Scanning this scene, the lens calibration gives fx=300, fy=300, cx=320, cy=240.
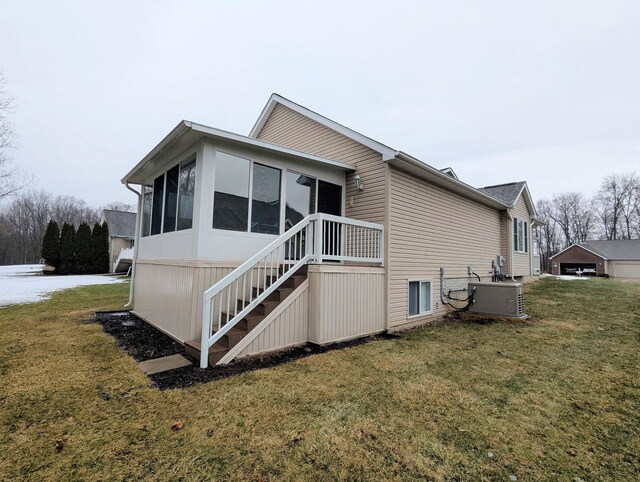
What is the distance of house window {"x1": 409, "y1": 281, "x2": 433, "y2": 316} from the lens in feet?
24.3

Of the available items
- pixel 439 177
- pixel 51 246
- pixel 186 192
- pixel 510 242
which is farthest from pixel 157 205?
pixel 51 246

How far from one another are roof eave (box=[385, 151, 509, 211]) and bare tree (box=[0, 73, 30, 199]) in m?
22.1

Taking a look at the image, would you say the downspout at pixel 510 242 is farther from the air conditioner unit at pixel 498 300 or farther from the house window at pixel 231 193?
the house window at pixel 231 193

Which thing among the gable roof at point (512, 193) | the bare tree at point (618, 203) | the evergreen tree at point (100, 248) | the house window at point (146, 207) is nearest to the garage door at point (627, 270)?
the bare tree at point (618, 203)

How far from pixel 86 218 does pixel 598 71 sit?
5229cm

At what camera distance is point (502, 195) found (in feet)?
43.2

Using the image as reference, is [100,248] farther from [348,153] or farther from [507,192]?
[507,192]

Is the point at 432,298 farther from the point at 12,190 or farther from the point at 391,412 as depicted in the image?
the point at 12,190

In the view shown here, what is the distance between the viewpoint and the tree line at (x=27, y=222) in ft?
122

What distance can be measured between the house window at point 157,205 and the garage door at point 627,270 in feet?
156

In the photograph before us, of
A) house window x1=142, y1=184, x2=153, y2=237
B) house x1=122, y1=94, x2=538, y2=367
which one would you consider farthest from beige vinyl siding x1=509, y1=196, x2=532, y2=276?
house window x1=142, y1=184, x2=153, y2=237

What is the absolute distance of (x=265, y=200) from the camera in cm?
613

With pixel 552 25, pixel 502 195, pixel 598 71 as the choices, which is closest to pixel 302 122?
pixel 552 25

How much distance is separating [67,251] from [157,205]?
23.5 m
